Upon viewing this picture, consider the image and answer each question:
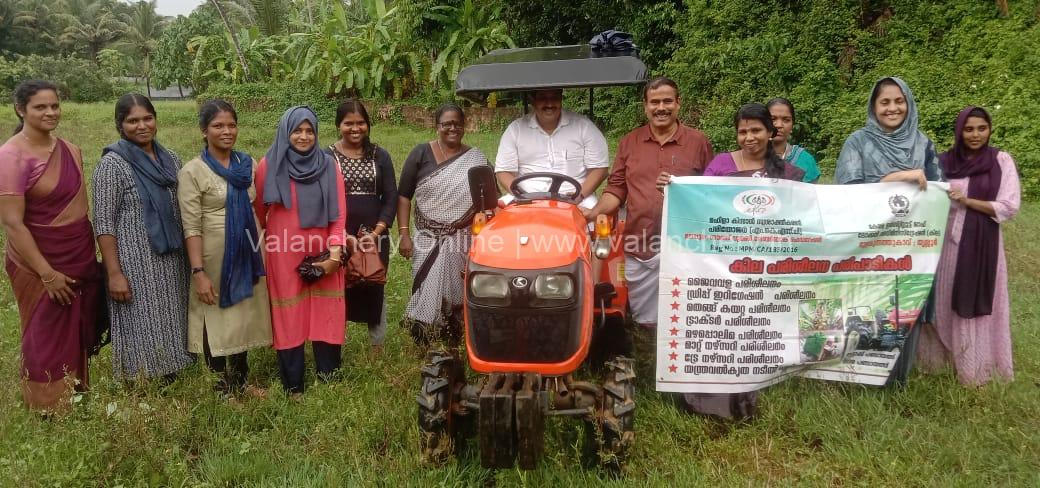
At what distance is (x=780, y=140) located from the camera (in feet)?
14.1

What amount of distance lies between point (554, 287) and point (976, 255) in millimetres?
2471

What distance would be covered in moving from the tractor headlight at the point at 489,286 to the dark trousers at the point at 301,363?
1536mm

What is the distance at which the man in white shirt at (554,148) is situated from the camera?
4363mm

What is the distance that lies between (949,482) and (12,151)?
15.1 ft

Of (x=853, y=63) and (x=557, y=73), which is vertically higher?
(x=853, y=63)

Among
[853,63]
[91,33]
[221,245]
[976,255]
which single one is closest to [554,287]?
[221,245]

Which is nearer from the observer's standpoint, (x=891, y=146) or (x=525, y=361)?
(x=525, y=361)

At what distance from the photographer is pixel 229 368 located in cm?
399

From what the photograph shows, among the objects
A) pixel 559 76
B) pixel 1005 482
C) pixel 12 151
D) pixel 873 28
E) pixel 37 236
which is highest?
pixel 873 28

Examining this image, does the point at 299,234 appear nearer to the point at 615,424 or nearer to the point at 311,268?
the point at 311,268

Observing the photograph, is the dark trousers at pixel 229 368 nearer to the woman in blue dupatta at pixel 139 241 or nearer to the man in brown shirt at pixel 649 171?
the woman in blue dupatta at pixel 139 241

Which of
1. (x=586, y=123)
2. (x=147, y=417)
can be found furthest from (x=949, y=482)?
(x=147, y=417)

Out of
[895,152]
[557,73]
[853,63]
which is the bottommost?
[895,152]

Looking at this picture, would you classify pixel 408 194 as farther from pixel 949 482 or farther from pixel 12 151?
pixel 949 482
